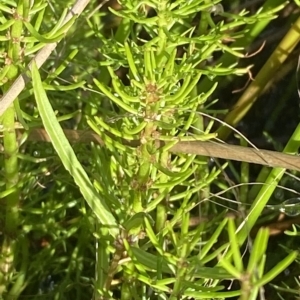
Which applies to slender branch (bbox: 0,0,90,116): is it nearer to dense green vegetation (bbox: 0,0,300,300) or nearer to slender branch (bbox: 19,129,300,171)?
dense green vegetation (bbox: 0,0,300,300)

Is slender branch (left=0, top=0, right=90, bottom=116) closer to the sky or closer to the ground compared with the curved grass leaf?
closer to the sky

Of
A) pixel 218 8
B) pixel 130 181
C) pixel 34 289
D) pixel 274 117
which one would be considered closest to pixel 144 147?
pixel 130 181

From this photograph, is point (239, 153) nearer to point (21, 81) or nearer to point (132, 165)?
point (132, 165)

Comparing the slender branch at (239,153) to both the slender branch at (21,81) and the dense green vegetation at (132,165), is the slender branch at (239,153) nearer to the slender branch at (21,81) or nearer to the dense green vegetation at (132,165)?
the dense green vegetation at (132,165)

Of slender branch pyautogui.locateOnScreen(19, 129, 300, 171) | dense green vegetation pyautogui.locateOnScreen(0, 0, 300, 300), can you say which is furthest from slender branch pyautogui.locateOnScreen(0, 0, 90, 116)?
slender branch pyautogui.locateOnScreen(19, 129, 300, 171)

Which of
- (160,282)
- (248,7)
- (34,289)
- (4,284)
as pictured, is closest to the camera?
(160,282)

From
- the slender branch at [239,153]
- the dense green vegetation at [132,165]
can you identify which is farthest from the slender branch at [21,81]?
the slender branch at [239,153]

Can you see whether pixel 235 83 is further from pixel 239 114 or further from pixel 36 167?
pixel 36 167

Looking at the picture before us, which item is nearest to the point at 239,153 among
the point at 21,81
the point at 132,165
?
the point at 132,165
